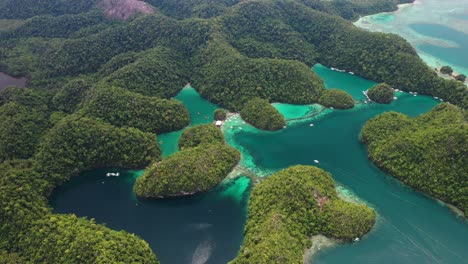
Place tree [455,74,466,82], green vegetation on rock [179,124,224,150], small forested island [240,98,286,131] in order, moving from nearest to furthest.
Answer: green vegetation on rock [179,124,224,150]
small forested island [240,98,286,131]
tree [455,74,466,82]

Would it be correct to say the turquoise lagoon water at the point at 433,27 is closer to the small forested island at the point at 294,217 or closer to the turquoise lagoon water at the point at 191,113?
the turquoise lagoon water at the point at 191,113

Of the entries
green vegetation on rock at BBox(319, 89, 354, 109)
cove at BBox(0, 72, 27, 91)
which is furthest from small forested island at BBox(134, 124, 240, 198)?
cove at BBox(0, 72, 27, 91)

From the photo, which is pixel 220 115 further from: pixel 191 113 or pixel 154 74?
pixel 154 74

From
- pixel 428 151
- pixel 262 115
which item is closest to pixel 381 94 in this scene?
pixel 428 151

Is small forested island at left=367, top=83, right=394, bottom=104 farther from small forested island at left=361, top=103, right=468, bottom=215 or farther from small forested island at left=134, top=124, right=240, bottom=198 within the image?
small forested island at left=134, top=124, right=240, bottom=198

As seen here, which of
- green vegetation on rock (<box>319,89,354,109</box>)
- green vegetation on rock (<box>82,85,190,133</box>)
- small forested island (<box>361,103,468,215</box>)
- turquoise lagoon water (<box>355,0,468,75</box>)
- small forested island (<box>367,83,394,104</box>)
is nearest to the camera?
small forested island (<box>361,103,468,215</box>)

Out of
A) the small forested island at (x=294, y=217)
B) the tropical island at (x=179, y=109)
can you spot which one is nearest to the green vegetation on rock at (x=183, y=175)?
the tropical island at (x=179, y=109)

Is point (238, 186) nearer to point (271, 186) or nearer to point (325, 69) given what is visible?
point (271, 186)
